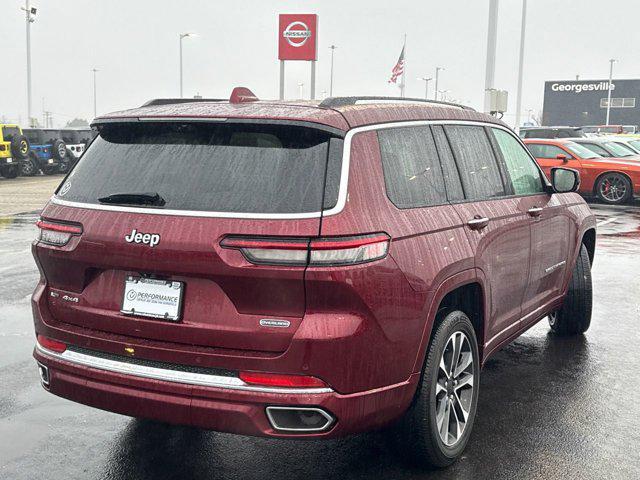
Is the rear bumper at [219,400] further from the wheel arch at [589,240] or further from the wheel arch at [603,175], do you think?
the wheel arch at [603,175]

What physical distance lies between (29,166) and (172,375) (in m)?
29.5

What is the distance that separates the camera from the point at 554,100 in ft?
323

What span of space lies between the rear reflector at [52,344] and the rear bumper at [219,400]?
133mm

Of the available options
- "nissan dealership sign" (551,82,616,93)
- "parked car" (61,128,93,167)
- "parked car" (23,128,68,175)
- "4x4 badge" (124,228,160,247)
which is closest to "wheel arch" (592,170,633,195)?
"4x4 badge" (124,228,160,247)

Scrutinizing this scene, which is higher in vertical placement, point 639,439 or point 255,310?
point 255,310

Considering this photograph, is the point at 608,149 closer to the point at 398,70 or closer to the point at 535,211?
the point at 535,211

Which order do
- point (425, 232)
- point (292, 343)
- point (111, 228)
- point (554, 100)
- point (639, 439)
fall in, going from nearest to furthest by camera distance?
point (292, 343), point (111, 228), point (425, 232), point (639, 439), point (554, 100)

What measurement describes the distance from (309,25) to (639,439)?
33593mm

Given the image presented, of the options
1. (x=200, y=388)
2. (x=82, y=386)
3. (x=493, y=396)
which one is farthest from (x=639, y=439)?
(x=82, y=386)

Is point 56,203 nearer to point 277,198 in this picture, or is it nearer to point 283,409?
point 277,198

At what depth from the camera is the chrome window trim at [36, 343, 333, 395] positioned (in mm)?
3129

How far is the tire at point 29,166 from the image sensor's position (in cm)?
3028

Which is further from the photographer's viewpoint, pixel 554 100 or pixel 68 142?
pixel 554 100

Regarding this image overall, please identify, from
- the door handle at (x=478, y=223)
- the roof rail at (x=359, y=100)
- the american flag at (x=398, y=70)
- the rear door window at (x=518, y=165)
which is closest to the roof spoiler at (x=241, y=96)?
the roof rail at (x=359, y=100)
